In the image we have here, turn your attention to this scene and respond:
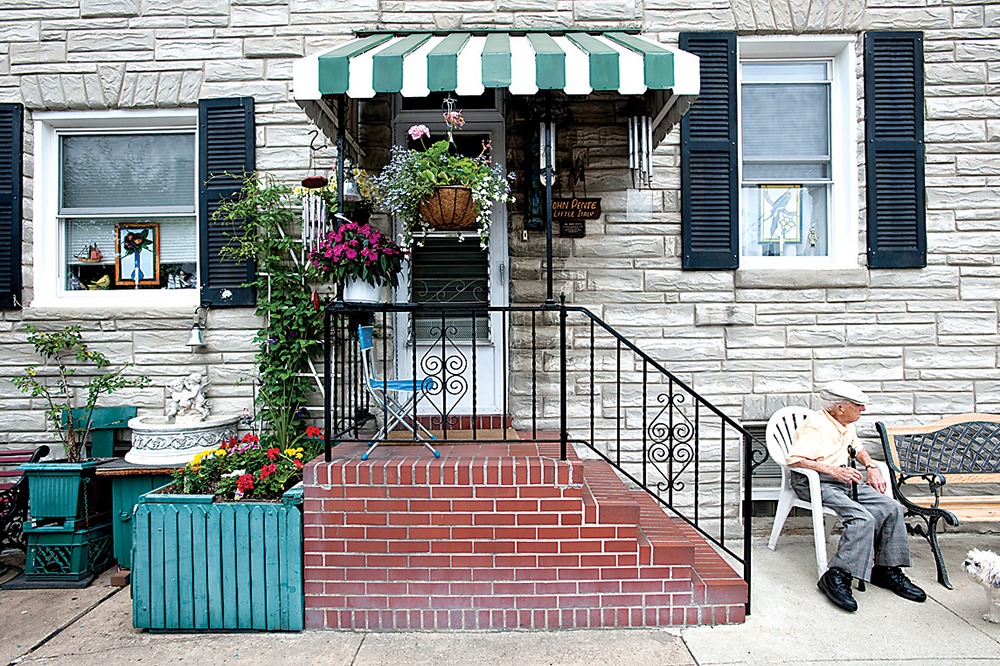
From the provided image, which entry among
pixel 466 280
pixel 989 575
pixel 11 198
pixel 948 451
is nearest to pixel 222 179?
pixel 11 198

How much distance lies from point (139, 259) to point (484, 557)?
3.61m

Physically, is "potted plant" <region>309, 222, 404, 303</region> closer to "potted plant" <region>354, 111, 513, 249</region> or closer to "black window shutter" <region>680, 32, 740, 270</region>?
"potted plant" <region>354, 111, 513, 249</region>

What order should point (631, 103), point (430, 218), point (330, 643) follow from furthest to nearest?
point (631, 103), point (430, 218), point (330, 643)

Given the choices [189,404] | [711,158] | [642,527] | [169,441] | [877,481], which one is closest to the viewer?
[642,527]

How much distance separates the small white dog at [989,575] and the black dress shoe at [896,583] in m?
0.31

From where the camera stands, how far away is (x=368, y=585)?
3.19 m

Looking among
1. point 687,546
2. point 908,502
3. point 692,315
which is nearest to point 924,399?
point 908,502

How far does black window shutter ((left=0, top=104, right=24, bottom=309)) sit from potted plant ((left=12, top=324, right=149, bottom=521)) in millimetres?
384

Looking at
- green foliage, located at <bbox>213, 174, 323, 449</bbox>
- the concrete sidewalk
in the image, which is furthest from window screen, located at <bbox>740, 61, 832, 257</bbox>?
green foliage, located at <bbox>213, 174, 323, 449</bbox>

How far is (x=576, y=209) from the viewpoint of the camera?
175 inches

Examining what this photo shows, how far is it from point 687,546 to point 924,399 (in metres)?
2.57

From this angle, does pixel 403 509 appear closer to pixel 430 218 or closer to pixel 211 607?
pixel 211 607

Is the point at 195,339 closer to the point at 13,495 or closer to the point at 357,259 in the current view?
the point at 13,495

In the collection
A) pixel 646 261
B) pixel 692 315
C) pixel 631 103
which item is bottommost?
pixel 692 315
